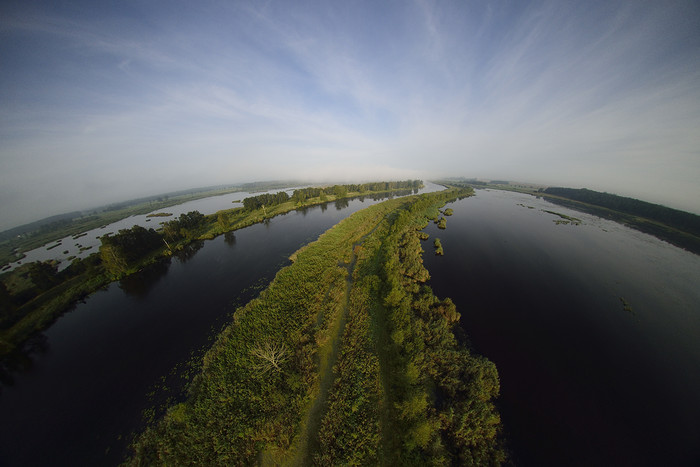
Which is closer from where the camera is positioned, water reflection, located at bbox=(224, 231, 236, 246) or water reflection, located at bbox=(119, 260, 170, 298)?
water reflection, located at bbox=(119, 260, 170, 298)

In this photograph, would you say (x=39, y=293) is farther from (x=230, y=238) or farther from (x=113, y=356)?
(x=230, y=238)

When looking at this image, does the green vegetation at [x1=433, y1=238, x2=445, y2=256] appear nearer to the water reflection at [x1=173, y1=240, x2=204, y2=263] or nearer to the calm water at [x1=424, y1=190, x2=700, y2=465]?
the calm water at [x1=424, y1=190, x2=700, y2=465]

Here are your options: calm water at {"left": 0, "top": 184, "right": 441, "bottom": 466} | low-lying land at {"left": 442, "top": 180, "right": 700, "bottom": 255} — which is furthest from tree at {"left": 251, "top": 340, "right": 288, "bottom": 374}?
low-lying land at {"left": 442, "top": 180, "right": 700, "bottom": 255}

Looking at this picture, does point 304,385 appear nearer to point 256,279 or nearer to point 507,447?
point 507,447

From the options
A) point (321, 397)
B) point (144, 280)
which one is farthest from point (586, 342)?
point (144, 280)

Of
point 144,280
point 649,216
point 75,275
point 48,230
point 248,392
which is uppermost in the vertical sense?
point 649,216

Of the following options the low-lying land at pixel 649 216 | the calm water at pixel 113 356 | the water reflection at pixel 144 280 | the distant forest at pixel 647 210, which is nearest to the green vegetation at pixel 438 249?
the calm water at pixel 113 356

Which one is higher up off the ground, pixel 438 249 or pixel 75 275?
pixel 438 249
